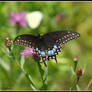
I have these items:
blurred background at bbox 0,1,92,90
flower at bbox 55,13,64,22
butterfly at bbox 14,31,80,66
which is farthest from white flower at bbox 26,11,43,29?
butterfly at bbox 14,31,80,66

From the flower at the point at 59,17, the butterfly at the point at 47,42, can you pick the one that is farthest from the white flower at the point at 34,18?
A: the butterfly at the point at 47,42

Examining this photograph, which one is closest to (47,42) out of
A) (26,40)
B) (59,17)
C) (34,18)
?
(26,40)

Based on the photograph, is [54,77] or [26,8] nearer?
[54,77]

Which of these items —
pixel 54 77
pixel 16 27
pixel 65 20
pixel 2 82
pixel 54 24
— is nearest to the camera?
pixel 2 82

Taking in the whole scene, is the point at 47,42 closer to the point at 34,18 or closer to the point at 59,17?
the point at 34,18

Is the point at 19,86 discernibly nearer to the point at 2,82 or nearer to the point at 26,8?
the point at 2,82

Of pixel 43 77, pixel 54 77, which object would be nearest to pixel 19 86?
pixel 54 77

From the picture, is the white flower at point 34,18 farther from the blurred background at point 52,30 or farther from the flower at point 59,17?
the flower at point 59,17
